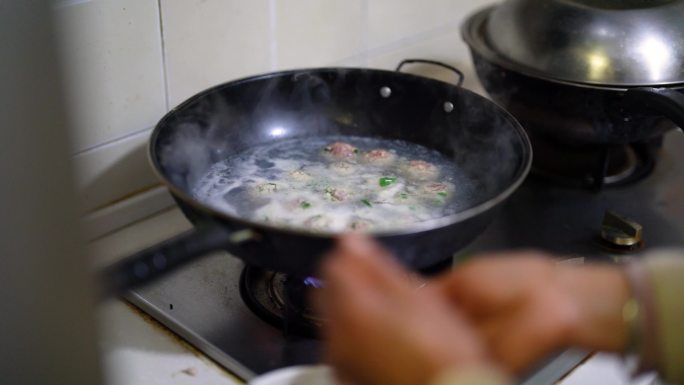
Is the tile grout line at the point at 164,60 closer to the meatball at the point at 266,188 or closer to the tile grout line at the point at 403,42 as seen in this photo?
the meatball at the point at 266,188

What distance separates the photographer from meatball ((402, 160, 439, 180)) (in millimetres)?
953

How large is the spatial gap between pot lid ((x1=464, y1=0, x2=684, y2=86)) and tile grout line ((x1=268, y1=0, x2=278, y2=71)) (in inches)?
11.4

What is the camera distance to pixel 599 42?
98 cm

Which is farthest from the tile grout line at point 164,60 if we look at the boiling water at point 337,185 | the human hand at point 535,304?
the human hand at point 535,304

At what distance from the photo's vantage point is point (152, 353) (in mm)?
777

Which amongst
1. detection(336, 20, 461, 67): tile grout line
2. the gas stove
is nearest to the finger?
the gas stove

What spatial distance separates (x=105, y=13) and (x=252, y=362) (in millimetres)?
427

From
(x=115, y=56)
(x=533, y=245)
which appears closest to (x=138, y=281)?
(x=115, y=56)

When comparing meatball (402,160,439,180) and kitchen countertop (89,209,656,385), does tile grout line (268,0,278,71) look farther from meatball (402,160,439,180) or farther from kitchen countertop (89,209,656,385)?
kitchen countertop (89,209,656,385)

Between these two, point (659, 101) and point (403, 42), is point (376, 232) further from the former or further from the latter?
point (403, 42)

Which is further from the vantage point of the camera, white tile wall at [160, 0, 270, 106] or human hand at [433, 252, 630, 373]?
white tile wall at [160, 0, 270, 106]

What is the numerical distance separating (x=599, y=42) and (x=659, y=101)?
0.41 feet

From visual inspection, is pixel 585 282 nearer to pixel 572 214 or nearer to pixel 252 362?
pixel 252 362

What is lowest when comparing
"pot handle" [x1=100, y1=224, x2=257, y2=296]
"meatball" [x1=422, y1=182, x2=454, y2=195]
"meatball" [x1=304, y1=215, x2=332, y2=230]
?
"meatball" [x1=422, y1=182, x2=454, y2=195]
